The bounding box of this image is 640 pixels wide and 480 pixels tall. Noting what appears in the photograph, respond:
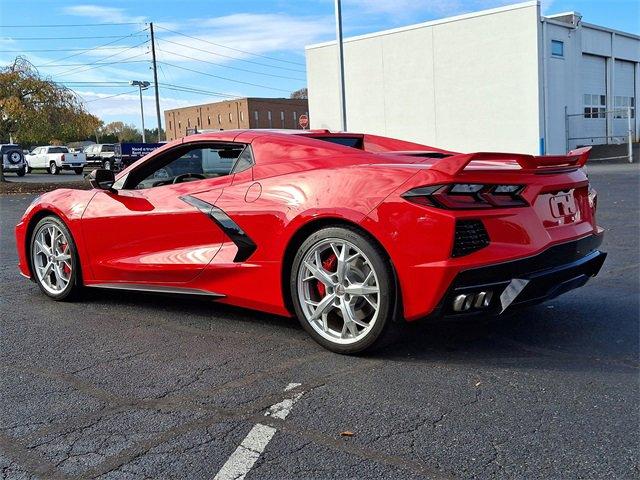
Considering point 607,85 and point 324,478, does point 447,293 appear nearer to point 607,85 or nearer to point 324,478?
point 324,478

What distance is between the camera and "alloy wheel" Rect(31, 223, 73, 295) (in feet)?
17.7

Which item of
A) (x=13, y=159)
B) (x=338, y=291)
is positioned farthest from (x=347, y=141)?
(x=13, y=159)

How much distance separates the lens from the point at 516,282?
3512 mm

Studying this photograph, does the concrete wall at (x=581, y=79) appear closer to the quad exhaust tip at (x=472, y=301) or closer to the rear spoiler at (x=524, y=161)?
the rear spoiler at (x=524, y=161)

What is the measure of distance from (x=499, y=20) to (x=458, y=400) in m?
29.8

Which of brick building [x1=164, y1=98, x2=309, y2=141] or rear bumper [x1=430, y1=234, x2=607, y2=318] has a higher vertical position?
brick building [x1=164, y1=98, x2=309, y2=141]

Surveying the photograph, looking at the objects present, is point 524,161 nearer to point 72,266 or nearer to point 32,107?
point 72,266

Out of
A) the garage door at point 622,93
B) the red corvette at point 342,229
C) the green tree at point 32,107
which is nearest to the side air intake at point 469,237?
the red corvette at point 342,229

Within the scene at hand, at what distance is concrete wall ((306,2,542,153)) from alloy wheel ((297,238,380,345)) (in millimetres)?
27638

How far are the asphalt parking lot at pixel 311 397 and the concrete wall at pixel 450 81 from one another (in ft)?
87.5

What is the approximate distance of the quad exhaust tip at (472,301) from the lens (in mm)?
3451

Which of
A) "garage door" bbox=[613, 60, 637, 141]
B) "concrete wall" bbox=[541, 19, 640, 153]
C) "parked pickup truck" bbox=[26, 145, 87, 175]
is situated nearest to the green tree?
"parked pickup truck" bbox=[26, 145, 87, 175]

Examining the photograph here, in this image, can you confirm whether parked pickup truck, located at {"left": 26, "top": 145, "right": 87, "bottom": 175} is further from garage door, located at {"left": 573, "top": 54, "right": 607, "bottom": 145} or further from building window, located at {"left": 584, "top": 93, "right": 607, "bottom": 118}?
building window, located at {"left": 584, "top": 93, "right": 607, "bottom": 118}

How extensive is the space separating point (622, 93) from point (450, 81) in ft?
49.9
